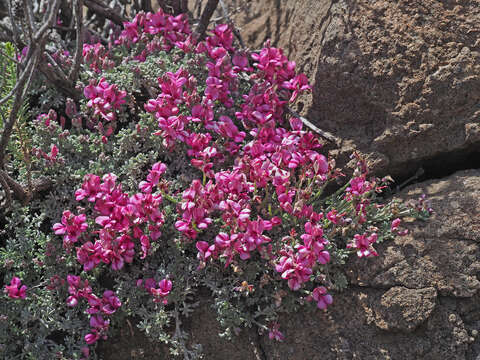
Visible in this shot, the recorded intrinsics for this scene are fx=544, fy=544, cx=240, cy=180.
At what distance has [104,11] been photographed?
3713 mm

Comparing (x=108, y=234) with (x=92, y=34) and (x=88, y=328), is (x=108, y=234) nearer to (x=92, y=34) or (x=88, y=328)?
(x=88, y=328)

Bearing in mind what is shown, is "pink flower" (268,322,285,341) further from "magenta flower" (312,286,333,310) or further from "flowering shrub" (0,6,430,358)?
"magenta flower" (312,286,333,310)

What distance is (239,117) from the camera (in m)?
3.01

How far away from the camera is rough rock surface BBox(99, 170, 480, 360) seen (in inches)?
95.9

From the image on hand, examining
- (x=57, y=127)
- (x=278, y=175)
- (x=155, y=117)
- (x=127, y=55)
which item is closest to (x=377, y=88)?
(x=278, y=175)

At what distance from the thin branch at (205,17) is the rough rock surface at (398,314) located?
1.79m

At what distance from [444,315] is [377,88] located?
48.9 inches

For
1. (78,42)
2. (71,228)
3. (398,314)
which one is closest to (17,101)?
(71,228)

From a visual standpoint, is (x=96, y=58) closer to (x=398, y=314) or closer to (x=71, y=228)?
(x=71, y=228)

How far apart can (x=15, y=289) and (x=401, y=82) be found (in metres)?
2.19

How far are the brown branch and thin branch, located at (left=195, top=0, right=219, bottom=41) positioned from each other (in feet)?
1.92

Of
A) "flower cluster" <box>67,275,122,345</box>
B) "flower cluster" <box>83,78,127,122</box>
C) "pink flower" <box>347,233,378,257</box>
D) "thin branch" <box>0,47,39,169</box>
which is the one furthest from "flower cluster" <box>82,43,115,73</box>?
"pink flower" <box>347,233,378,257</box>

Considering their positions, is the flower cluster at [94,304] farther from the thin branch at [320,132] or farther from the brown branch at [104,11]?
the brown branch at [104,11]

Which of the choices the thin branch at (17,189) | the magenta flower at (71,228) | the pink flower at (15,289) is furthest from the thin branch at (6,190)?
the pink flower at (15,289)
